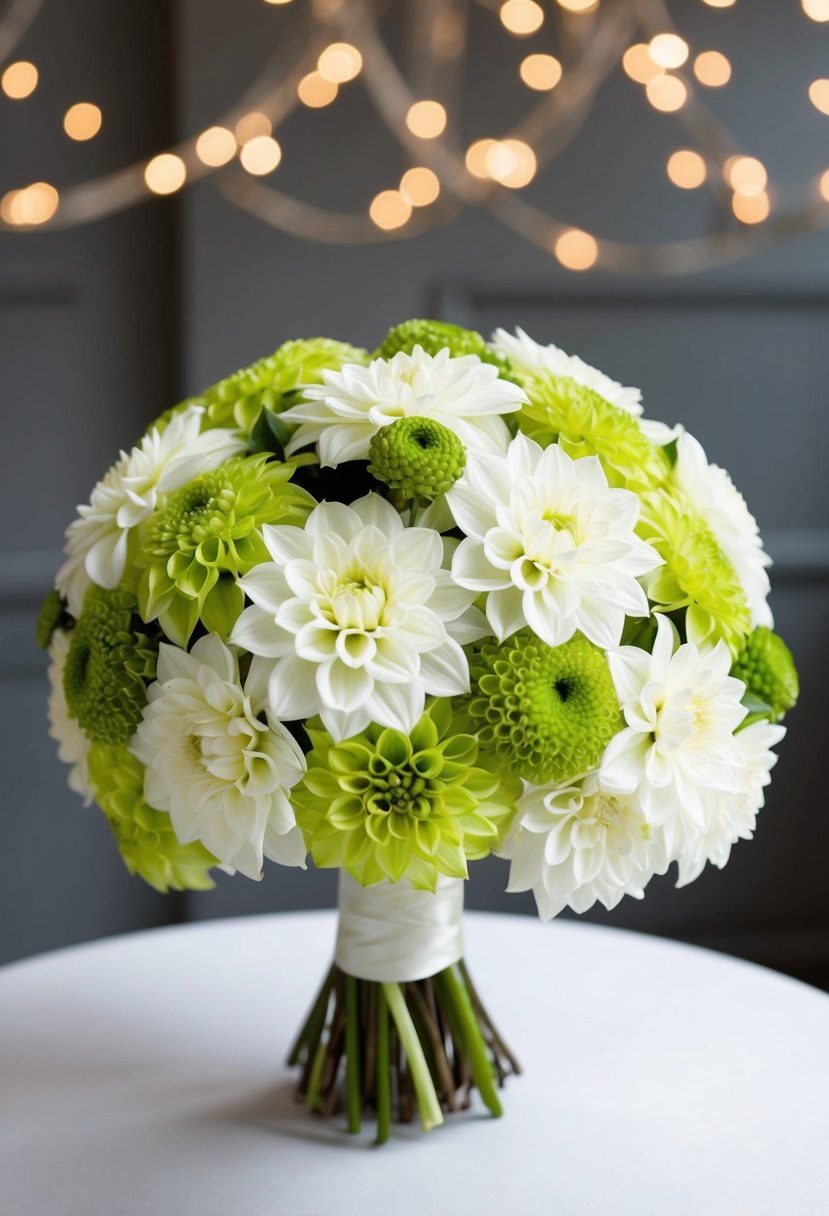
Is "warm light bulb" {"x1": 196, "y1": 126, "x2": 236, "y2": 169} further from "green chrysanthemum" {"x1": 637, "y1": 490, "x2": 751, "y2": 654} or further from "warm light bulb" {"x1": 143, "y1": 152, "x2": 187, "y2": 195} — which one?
"green chrysanthemum" {"x1": 637, "y1": 490, "x2": 751, "y2": 654}

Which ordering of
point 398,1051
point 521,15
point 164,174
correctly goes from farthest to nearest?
1. point 521,15
2. point 164,174
3. point 398,1051

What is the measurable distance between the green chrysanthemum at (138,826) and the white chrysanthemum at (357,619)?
158mm

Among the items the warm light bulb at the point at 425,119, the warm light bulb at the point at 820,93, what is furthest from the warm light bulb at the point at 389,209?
the warm light bulb at the point at 820,93

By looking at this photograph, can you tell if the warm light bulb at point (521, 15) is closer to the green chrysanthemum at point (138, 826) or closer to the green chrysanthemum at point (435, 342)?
the green chrysanthemum at point (435, 342)

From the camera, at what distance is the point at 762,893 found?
2205mm

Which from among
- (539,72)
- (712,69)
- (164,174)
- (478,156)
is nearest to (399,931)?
(164,174)

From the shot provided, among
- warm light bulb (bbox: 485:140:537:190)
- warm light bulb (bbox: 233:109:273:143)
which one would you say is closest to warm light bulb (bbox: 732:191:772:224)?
warm light bulb (bbox: 485:140:537:190)

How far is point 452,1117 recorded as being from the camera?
0.83 meters

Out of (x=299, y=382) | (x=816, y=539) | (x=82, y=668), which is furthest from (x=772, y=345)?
(x=82, y=668)

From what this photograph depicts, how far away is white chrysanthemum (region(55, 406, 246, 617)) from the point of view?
2.38 ft

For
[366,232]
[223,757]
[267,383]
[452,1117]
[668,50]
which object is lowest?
[452,1117]

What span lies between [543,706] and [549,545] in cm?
8

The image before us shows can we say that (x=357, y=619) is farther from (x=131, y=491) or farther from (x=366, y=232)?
(x=366, y=232)

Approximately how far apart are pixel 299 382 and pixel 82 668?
221 millimetres
